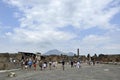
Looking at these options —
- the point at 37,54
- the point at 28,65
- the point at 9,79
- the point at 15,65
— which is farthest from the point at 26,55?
the point at 9,79

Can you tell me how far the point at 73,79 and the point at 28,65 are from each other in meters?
19.7

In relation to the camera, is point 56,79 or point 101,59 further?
Answer: point 101,59

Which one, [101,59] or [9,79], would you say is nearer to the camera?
[9,79]

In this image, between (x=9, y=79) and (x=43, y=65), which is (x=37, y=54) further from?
(x=9, y=79)

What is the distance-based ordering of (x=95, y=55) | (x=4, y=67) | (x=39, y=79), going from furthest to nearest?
1. (x=95, y=55)
2. (x=4, y=67)
3. (x=39, y=79)

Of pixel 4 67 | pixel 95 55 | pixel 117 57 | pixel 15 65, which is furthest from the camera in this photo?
pixel 95 55

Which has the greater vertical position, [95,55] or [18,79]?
[95,55]

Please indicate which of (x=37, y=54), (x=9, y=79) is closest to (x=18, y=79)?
(x=9, y=79)

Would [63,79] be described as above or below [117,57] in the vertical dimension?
below

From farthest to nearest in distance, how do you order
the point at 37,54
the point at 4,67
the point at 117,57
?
the point at 117,57
the point at 37,54
the point at 4,67

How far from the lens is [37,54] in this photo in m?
86.9

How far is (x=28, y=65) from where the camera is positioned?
159 feet

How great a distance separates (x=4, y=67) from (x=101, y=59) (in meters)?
78.1

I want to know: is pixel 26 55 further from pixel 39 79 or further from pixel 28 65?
pixel 39 79
